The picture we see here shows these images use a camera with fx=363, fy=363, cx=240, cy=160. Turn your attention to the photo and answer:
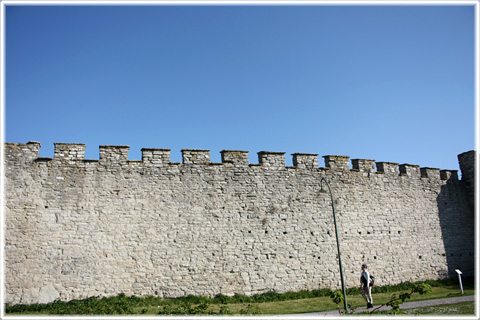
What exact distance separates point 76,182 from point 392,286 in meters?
13.4

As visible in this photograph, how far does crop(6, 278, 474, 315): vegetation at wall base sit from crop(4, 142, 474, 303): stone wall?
335 millimetres

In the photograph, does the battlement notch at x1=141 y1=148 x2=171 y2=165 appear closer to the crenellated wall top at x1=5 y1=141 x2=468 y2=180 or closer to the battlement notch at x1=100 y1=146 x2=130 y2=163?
the crenellated wall top at x1=5 y1=141 x2=468 y2=180

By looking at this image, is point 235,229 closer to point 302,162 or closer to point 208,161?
point 208,161

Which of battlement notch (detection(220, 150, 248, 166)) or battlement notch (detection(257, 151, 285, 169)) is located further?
battlement notch (detection(257, 151, 285, 169))

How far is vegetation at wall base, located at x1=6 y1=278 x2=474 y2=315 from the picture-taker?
34.8 ft

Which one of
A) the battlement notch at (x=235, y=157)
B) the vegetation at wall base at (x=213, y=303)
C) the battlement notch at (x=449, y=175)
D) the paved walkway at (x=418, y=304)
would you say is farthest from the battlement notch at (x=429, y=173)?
the battlement notch at (x=235, y=157)

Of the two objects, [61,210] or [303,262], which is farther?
[303,262]

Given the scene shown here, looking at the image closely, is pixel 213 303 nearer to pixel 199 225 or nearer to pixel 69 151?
pixel 199 225

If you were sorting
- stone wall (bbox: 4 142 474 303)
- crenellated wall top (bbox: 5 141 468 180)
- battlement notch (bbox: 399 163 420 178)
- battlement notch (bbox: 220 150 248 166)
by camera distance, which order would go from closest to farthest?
stone wall (bbox: 4 142 474 303) → crenellated wall top (bbox: 5 141 468 180) → battlement notch (bbox: 220 150 248 166) → battlement notch (bbox: 399 163 420 178)

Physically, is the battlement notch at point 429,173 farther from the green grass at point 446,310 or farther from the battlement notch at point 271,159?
the green grass at point 446,310

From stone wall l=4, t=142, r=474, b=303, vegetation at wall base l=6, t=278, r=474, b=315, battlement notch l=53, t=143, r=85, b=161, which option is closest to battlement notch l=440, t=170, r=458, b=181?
stone wall l=4, t=142, r=474, b=303

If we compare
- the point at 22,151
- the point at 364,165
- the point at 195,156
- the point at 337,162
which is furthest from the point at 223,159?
the point at 22,151

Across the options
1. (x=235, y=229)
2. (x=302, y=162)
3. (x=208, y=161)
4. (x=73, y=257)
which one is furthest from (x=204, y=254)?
(x=302, y=162)

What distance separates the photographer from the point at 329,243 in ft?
49.6
